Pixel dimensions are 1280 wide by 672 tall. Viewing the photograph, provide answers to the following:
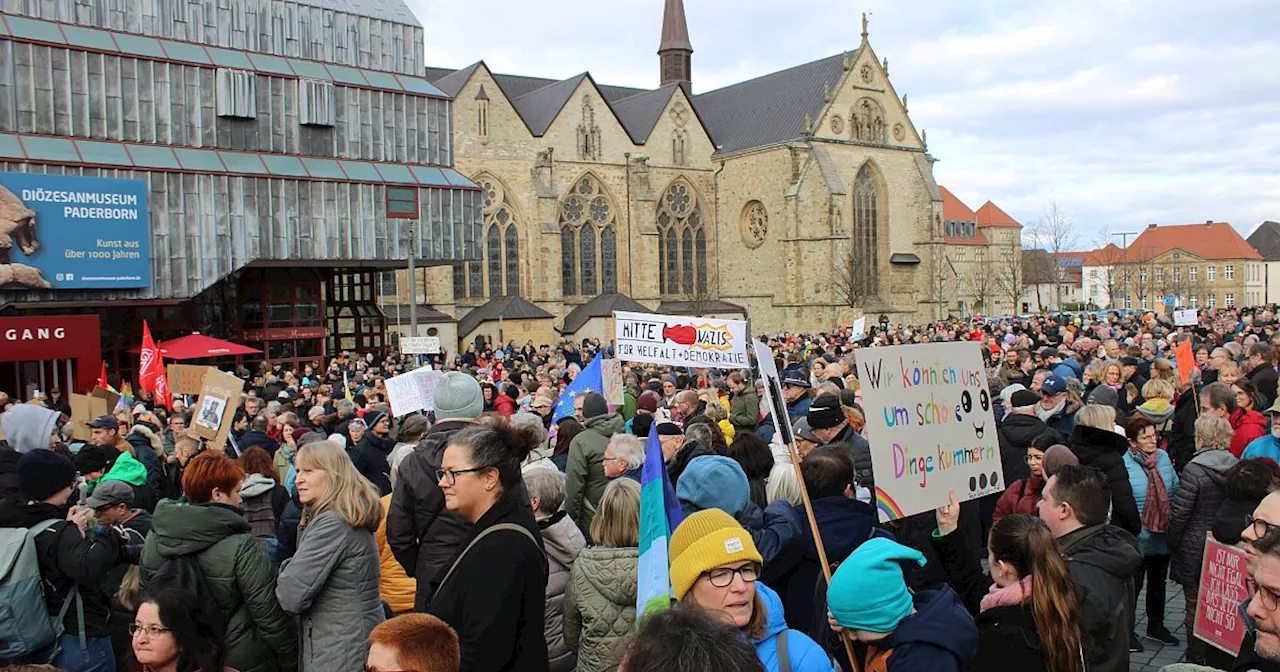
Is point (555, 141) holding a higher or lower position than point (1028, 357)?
higher

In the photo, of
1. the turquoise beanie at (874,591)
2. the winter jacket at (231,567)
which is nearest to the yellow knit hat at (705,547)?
the turquoise beanie at (874,591)

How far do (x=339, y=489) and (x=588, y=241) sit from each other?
44.0 m

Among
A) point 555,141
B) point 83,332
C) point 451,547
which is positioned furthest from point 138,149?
point 451,547

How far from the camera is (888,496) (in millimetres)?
4434

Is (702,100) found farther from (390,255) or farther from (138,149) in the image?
(138,149)

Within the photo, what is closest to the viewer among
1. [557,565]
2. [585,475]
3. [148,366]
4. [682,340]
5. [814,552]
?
[814,552]

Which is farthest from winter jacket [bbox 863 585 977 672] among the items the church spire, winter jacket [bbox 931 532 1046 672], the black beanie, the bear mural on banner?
the church spire

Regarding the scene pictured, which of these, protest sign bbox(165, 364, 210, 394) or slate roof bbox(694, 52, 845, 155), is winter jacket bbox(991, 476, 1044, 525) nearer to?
protest sign bbox(165, 364, 210, 394)

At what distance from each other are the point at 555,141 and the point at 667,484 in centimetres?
4389

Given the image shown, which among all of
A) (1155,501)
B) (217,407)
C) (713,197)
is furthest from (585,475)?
(713,197)

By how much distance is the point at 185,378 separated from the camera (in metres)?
13.5

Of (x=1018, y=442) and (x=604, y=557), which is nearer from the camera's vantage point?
(x=604, y=557)

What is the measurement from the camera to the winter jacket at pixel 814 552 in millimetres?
4484

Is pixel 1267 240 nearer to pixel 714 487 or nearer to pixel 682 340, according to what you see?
pixel 682 340
